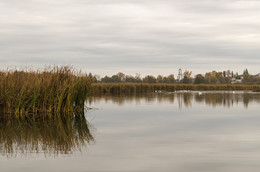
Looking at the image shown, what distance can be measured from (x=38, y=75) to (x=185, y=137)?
24.9ft

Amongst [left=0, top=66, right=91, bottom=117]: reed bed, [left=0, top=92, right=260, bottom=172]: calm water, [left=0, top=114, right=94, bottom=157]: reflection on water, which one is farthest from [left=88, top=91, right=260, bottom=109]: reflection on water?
[left=0, top=114, right=94, bottom=157]: reflection on water

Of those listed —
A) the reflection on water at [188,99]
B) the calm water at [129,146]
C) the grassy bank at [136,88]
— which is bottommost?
the calm water at [129,146]

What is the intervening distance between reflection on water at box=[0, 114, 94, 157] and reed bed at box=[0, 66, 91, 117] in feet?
1.93

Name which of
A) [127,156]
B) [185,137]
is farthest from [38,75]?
[127,156]

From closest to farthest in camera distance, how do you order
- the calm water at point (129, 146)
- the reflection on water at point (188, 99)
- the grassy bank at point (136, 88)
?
the calm water at point (129, 146) < the reflection on water at point (188, 99) < the grassy bank at point (136, 88)

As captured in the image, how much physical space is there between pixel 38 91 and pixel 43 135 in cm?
434

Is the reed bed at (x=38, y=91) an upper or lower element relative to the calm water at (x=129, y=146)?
upper

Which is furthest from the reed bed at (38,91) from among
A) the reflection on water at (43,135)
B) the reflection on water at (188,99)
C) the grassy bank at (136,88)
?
the grassy bank at (136,88)

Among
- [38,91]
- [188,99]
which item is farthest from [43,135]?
[188,99]

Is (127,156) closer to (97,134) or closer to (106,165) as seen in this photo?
(106,165)

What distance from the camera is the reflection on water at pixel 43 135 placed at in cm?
793

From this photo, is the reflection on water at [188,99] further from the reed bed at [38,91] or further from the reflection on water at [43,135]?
the reflection on water at [43,135]

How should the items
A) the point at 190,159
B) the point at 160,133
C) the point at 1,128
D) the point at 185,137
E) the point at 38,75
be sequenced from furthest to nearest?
the point at 38,75, the point at 1,128, the point at 160,133, the point at 185,137, the point at 190,159

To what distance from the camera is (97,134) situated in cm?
1014
